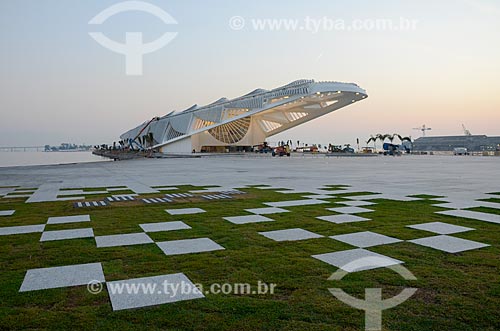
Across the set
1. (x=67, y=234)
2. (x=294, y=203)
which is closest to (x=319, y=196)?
(x=294, y=203)

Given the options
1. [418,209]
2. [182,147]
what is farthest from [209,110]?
[418,209]

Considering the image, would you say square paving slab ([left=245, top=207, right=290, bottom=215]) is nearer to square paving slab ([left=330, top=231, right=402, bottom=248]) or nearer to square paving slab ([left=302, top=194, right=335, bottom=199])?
square paving slab ([left=302, top=194, right=335, bottom=199])

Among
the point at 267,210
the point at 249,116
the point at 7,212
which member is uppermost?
the point at 249,116

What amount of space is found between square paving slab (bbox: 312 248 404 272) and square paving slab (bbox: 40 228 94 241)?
3.62 meters

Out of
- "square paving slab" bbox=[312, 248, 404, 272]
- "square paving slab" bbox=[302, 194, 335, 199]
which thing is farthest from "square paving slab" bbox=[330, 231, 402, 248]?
"square paving slab" bbox=[302, 194, 335, 199]

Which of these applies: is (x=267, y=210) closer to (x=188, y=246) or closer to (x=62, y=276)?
(x=188, y=246)

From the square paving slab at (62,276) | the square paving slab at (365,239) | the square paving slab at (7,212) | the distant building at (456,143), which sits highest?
the distant building at (456,143)

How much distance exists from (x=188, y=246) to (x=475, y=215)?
18.3 ft

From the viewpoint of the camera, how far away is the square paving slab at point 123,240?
5.57 meters

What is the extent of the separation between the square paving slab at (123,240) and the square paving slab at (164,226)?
401mm

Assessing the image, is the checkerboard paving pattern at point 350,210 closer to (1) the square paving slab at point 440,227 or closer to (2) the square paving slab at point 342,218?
(2) the square paving slab at point 342,218

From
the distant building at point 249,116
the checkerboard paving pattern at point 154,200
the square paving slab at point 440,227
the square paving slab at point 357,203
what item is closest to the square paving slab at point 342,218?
the square paving slab at point 440,227

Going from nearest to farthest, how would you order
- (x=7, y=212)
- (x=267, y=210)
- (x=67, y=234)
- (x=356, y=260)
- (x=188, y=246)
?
(x=356, y=260)
(x=188, y=246)
(x=67, y=234)
(x=267, y=210)
(x=7, y=212)

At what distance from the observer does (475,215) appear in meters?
7.53
